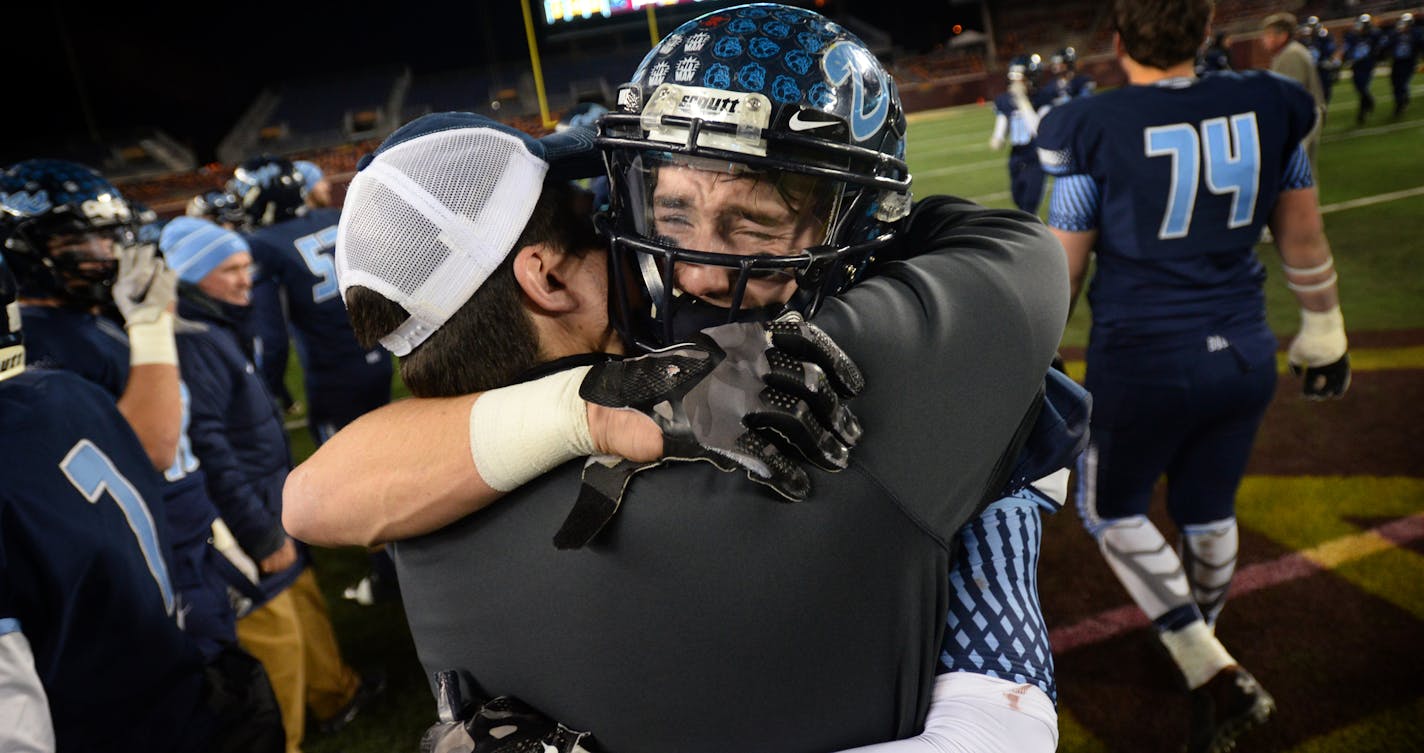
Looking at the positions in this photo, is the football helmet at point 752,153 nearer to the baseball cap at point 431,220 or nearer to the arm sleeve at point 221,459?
the baseball cap at point 431,220

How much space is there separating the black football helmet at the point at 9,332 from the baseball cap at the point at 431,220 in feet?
4.28

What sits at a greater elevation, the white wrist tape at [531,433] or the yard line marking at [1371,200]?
the white wrist tape at [531,433]

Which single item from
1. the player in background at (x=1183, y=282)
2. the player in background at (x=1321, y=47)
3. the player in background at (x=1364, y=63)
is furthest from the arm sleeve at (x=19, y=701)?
the player in background at (x=1321, y=47)

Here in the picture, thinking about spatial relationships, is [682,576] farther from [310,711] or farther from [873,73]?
[310,711]

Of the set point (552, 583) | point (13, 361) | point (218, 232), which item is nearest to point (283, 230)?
point (218, 232)

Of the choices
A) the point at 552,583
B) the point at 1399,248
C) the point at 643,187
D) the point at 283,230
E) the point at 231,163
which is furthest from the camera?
the point at 231,163

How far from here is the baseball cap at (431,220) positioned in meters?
1.07

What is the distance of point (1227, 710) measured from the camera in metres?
2.72

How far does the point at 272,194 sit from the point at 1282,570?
5645mm

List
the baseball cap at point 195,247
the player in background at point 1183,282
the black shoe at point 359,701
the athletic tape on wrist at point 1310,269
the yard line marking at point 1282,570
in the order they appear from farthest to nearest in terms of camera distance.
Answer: the baseball cap at point 195,247
the black shoe at point 359,701
the yard line marking at point 1282,570
the athletic tape on wrist at point 1310,269
the player in background at point 1183,282

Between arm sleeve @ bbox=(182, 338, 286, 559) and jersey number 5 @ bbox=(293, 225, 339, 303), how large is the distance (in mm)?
1583

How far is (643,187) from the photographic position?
132 centimetres

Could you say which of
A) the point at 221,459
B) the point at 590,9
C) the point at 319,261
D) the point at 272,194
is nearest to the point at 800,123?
the point at 221,459

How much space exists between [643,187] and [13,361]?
161cm
